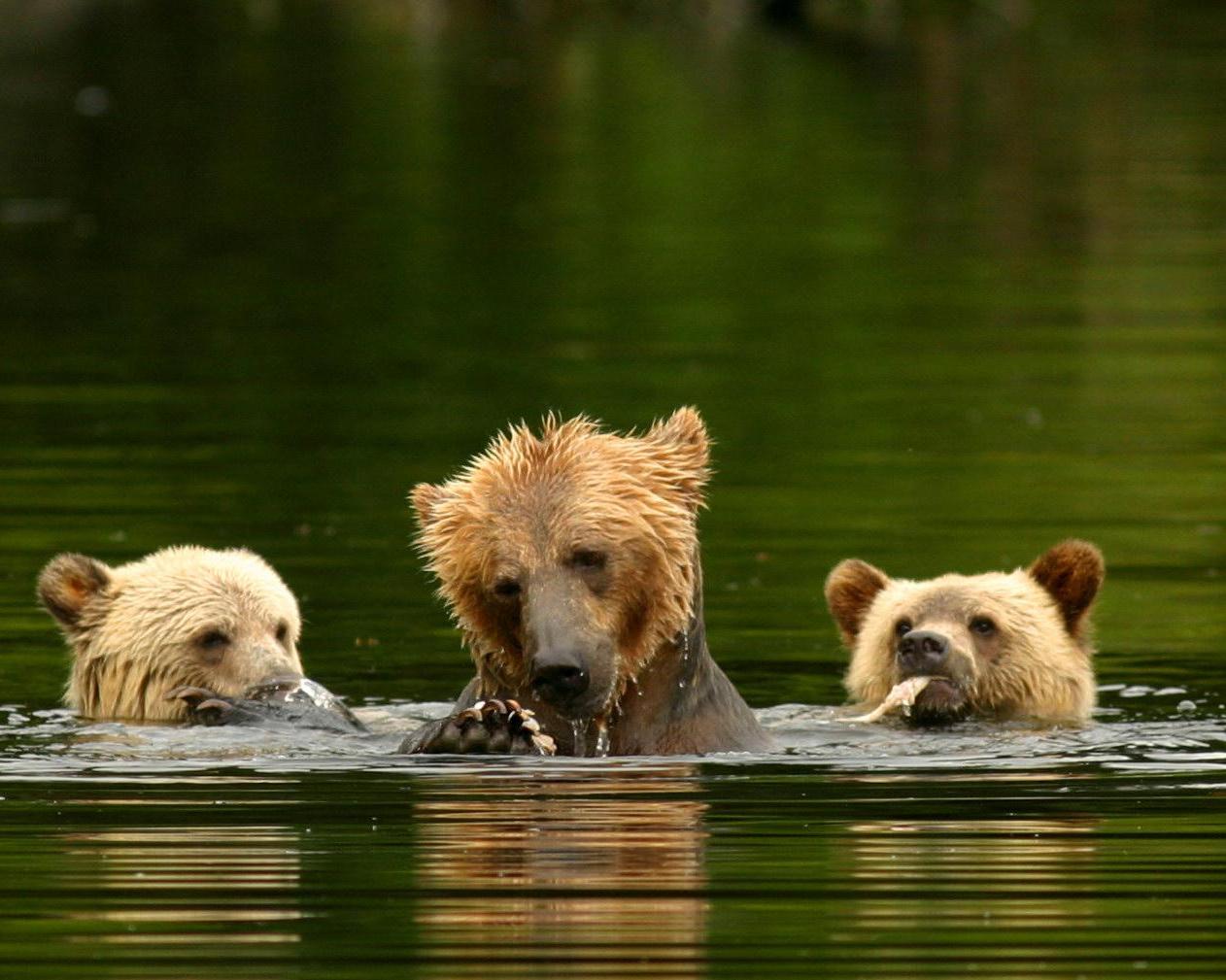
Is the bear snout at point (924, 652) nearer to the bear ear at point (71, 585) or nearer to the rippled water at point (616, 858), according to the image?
the rippled water at point (616, 858)

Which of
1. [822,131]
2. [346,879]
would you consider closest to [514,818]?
[346,879]

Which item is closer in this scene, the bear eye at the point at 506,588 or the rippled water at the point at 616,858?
the rippled water at the point at 616,858

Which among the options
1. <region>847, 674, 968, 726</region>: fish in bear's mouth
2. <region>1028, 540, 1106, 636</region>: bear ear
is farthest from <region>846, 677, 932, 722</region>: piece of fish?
<region>1028, 540, 1106, 636</region>: bear ear

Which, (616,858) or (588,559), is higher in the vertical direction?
(588,559)

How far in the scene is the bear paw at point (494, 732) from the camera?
34.1 ft

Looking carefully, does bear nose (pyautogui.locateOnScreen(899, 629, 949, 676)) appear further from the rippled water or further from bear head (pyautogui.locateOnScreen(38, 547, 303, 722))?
bear head (pyautogui.locateOnScreen(38, 547, 303, 722))

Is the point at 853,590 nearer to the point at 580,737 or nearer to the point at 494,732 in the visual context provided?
the point at 580,737

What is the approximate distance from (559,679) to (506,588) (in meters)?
0.36

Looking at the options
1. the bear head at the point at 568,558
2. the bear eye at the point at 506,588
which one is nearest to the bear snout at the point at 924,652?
the bear head at the point at 568,558

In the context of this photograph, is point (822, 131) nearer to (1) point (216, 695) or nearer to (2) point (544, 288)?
(2) point (544, 288)

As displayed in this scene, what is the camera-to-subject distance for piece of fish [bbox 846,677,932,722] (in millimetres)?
12602

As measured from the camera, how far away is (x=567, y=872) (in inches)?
344

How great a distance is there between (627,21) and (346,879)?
74975 millimetres

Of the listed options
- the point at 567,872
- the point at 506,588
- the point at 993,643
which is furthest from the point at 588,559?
the point at 993,643
